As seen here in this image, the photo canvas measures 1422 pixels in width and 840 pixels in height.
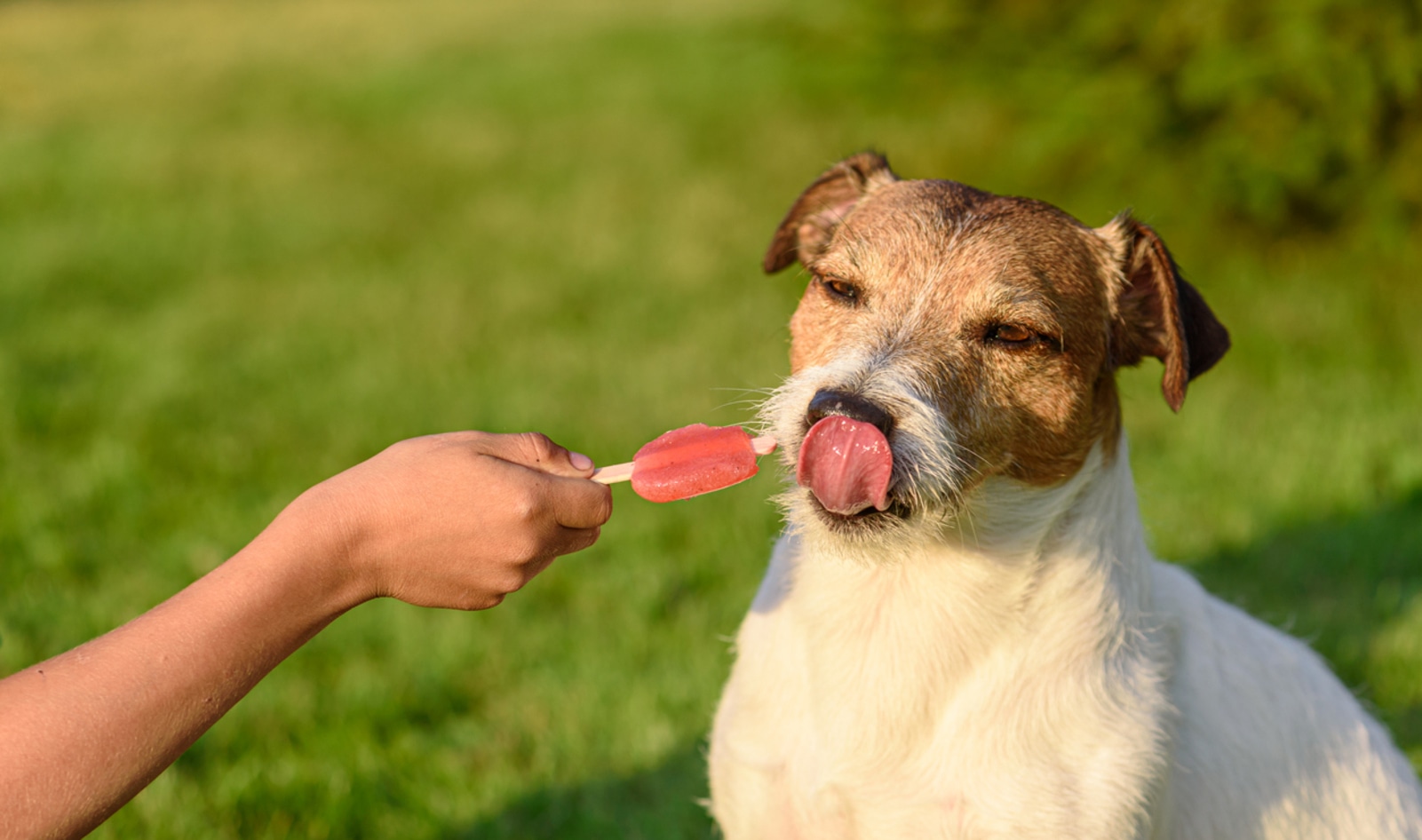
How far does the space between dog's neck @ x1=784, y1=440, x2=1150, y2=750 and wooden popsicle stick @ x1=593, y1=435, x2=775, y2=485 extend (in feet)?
1.04

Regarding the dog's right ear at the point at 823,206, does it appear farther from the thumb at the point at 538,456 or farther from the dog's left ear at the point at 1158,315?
the thumb at the point at 538,456

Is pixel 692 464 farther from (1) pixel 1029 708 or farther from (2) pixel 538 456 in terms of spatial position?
(1) pixel 1029 708

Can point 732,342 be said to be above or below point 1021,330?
below

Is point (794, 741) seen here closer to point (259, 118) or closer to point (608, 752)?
point (608, 752)

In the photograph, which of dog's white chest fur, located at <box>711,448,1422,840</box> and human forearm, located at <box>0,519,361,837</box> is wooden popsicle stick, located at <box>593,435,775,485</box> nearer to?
dog's white chest fur, located at <box>711,448,1422,840</box>

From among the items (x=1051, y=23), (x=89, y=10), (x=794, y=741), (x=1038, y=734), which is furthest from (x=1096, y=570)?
(x=89, y=10)

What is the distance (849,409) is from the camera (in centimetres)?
272

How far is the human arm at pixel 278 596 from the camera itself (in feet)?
6.82

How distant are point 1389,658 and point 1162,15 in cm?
486

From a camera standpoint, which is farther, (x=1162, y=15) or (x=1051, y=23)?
(x=1051, y=23)

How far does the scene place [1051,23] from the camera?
9.27m

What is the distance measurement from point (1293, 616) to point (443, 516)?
437 cm

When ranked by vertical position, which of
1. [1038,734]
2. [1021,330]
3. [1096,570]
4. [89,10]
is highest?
[1021,330]

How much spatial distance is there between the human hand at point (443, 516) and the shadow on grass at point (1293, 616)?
6.14 ft
